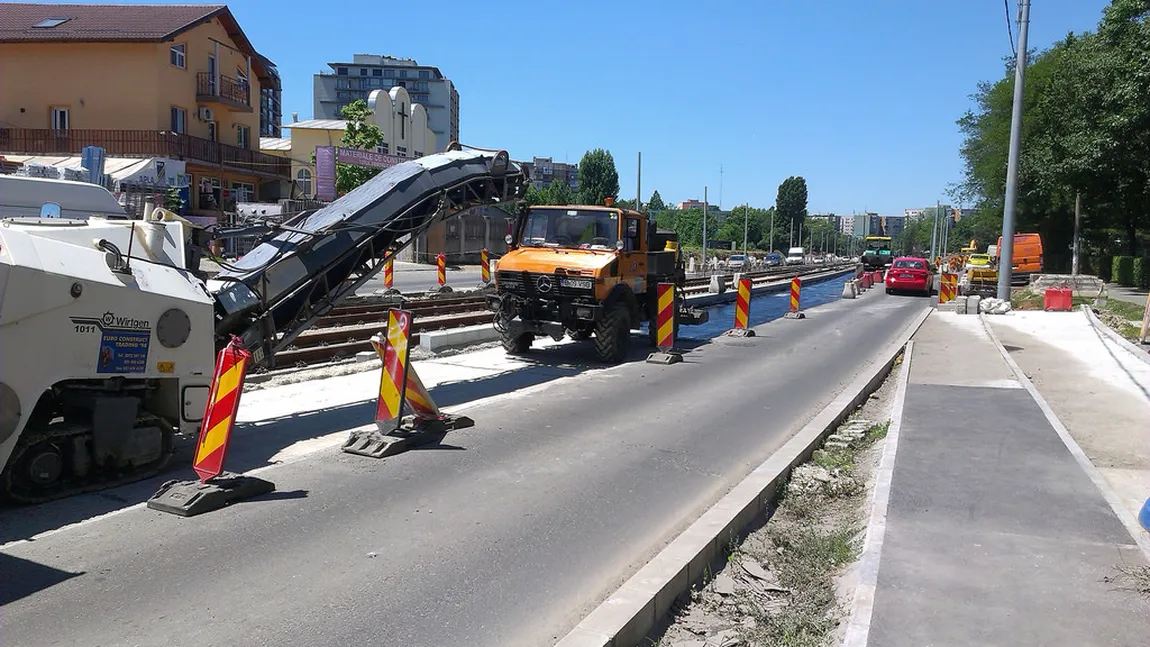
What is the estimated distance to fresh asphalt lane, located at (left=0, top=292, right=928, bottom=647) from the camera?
4.34 m

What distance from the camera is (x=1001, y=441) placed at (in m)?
7.92

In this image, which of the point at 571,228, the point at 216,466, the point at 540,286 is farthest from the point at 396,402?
the point at 571,228

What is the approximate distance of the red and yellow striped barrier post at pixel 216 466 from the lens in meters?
5.95

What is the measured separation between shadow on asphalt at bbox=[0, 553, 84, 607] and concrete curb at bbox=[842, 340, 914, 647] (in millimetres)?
4451

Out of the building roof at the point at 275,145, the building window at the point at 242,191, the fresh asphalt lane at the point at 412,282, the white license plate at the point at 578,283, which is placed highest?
the building roof at the point at 275,145

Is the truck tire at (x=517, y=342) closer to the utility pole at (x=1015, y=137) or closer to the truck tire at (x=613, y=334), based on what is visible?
the truck tire at (x=613, y=334)

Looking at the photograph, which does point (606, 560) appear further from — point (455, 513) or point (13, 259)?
point (13, 259)

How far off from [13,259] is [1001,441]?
852 centimetres

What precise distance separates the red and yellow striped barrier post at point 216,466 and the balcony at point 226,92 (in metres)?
35.9

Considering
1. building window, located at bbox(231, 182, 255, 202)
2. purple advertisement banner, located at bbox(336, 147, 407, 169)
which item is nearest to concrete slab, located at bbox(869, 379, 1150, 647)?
purple advertisement banner, located at bbox(336, 147, 407, 169)

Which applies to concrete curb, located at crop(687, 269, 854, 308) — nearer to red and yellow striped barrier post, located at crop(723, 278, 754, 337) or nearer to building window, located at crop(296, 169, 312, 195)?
red and yellow striped barrier post, located at crop(723, 278, 754, 337)

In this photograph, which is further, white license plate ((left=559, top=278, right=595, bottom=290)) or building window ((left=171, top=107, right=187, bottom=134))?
building window ((left=171, top=107, right=187, bottom=134))

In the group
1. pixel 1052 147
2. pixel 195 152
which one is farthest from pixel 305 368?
pixel 1052 147

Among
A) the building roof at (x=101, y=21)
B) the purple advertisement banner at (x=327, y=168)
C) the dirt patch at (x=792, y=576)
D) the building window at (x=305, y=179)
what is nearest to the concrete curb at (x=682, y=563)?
the dirt patch at (x=792, y=576)
